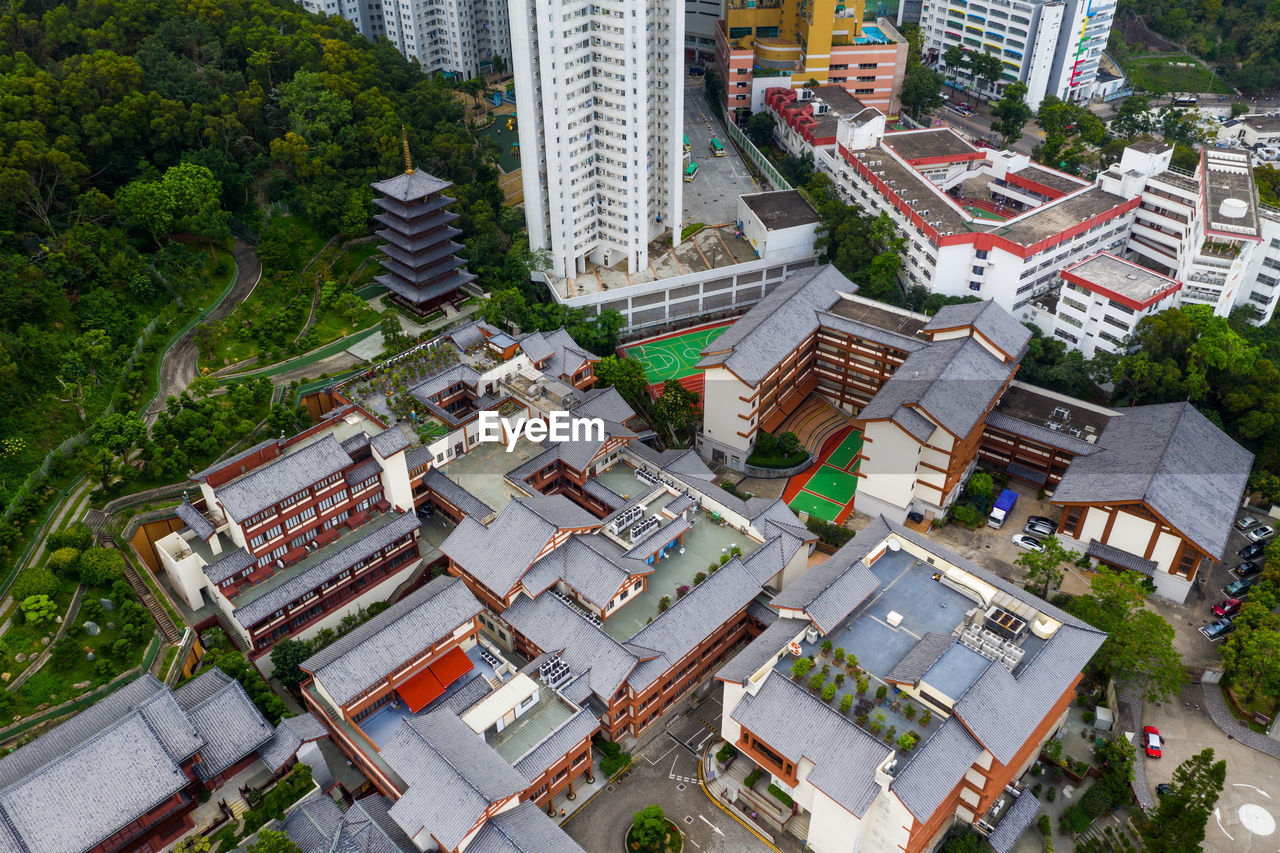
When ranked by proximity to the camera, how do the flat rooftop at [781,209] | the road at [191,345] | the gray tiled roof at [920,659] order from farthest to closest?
the flat rooftop at [781,209] → the road at [191,345] → the gray tiled roof at [920,659]

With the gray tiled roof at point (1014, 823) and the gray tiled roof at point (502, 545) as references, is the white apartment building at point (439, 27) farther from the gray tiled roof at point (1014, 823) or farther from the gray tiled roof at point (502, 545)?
the gray tiled roof at point (1014, 823)

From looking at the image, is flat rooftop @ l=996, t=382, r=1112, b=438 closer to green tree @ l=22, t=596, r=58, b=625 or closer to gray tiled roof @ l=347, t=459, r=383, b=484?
gray tiled roof @ l=347, t=459, r=383, b=484

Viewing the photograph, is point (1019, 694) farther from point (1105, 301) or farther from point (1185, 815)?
point (1105, 301)

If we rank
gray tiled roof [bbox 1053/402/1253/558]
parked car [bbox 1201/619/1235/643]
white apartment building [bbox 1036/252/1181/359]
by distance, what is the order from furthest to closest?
white apartment building [bbox 1036/252/1181/359] < gray tiled roof [bbox 1053/402/1253/558] < parked car [bbox 1201/619/1235/643]

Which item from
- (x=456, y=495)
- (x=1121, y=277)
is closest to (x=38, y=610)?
(x=456, y=495)

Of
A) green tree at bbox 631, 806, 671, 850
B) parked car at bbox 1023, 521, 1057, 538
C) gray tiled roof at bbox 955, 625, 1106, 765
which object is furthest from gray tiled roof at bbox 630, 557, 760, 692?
parked car at bbox 1023, 521, 1057, 538

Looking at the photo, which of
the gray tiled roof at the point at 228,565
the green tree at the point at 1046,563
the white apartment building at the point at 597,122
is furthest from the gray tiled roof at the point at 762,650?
the white apartment building at the point at 597,122

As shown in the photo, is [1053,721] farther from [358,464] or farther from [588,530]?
[358,464]
